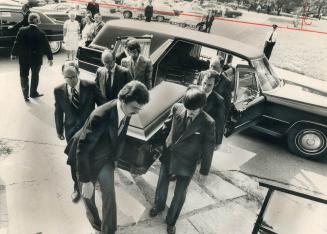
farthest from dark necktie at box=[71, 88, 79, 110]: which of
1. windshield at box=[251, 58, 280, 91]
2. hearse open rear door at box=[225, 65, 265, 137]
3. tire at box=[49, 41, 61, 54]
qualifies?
tire at box=[49, 41, 61, 54]

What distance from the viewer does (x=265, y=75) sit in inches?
238

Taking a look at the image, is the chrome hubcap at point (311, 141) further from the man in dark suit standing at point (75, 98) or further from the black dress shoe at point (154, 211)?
the man in dark suit standing at point (75, 98)

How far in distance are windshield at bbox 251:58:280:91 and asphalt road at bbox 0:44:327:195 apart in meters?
1.14

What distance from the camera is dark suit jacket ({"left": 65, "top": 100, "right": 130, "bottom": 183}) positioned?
2643 mm

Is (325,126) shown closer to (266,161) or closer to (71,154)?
(266,161)

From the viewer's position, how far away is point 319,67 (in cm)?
1551

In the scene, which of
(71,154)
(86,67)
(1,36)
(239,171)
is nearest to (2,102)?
(86,67)

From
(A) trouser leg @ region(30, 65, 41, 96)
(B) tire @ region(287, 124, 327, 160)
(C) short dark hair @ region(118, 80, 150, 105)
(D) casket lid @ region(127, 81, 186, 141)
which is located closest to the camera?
(C) short dark hair @ region(118, 80, 150, 105)

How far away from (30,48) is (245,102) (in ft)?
14.5

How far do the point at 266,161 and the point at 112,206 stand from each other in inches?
140

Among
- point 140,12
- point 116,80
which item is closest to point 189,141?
point 116,80

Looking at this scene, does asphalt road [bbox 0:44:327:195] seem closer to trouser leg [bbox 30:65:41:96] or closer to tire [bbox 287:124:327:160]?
tire [bbox 287:124:327:160]

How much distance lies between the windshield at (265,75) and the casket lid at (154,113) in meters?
1.83

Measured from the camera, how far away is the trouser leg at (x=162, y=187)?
142 inches
